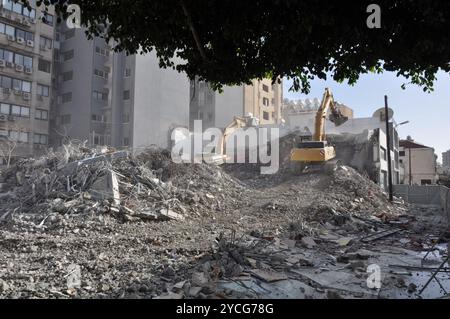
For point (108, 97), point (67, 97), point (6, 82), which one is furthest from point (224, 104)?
point (6, 82)

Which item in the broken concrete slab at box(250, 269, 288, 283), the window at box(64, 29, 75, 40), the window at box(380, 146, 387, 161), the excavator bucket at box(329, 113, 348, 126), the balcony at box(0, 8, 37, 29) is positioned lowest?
the broken concrete slab at box(250, 269, 288, 283)

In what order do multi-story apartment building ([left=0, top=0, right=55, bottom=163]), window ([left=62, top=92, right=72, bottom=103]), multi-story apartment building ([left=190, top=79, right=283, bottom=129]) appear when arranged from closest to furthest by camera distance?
multi-story apartment building ([left=0, top=0, right=55, bottom=163]) → window ([left=62, top=92, right=72, bottom=103]) → multi-story apartment building ([left=190, top=79, right=283, bottom=129])

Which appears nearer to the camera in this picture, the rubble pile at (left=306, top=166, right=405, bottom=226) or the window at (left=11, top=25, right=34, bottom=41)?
the rubble pile at (left=306, top=166, right=405, bottom=226)

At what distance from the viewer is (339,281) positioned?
6.25 metres

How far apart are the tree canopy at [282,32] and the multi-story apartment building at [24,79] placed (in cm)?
2823

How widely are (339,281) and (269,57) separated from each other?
3.69 metres

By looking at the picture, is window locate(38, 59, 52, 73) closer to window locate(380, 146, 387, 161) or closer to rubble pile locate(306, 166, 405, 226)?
rubble pile locate(306, 166, 405, 226)

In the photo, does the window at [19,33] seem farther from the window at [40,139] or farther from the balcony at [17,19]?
the window at [40,139]

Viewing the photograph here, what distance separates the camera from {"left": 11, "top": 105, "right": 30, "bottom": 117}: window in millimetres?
31500

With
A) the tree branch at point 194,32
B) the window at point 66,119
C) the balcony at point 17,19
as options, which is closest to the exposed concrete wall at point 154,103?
the window at point 66,119

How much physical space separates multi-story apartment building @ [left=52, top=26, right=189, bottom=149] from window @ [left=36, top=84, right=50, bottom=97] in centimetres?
179

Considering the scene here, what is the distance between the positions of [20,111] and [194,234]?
2811 cm

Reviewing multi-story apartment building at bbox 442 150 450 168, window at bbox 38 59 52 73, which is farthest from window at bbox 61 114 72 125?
multi-story apartment building at bbox 442 150 450 168

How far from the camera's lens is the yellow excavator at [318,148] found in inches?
703
